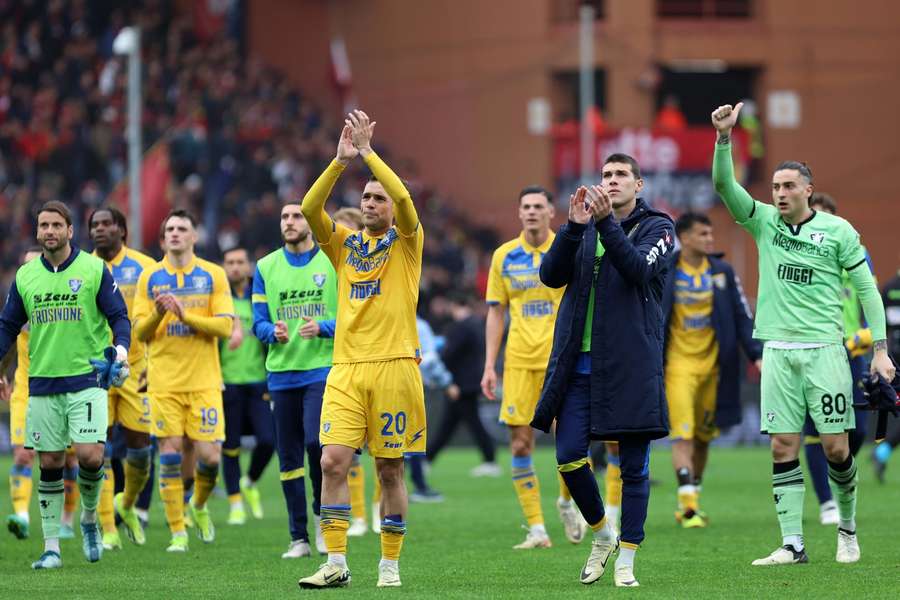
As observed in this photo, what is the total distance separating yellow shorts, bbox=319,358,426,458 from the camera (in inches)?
379

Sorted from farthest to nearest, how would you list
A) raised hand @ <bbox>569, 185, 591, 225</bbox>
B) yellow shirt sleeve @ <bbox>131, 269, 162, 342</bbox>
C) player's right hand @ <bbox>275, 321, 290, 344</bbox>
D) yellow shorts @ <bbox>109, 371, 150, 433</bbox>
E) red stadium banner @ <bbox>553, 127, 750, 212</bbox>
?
red stadium banner @ <bbox>553, 127, 750, 212</bbox>
yellow shorts @ <bbox>109, 371, 150, 433</bbox>
yellow shirt sleeve @ <bbox>131, 269, 162, 342</bbox>
player's right hand @ <bbox>275, 321, 290, 344</bbox>
raised hand @ <bbox>569, 185, 591, 225</bbox>

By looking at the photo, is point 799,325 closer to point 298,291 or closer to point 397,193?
point 397,193

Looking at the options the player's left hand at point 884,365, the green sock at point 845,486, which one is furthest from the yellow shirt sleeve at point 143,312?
the player's left hand at point 884,365

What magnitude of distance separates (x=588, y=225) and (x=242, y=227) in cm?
2114

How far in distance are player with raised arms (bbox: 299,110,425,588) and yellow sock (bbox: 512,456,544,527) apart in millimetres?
2938

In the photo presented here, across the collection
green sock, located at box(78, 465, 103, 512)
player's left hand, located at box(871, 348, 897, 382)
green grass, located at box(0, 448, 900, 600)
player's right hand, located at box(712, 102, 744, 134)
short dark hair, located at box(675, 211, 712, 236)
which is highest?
player's right hand, located at box(712, 102, 744, 134)

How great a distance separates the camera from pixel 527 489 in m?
12.7

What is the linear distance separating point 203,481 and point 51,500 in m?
2.08

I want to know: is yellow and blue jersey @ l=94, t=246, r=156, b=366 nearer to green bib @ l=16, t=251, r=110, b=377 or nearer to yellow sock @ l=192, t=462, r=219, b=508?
yellow sock @ l=192, t=462, r=219, b=508

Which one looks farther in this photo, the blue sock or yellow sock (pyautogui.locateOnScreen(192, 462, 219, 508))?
the blue sock

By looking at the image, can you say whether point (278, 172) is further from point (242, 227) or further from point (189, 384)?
point (189, 384)

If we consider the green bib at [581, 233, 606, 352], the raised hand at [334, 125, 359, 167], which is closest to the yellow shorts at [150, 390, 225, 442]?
the raised hand at [334, 125, 359, 167]

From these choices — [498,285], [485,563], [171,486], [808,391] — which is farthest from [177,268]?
[808,391]

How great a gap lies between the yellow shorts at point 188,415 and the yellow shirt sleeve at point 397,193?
401 cm
